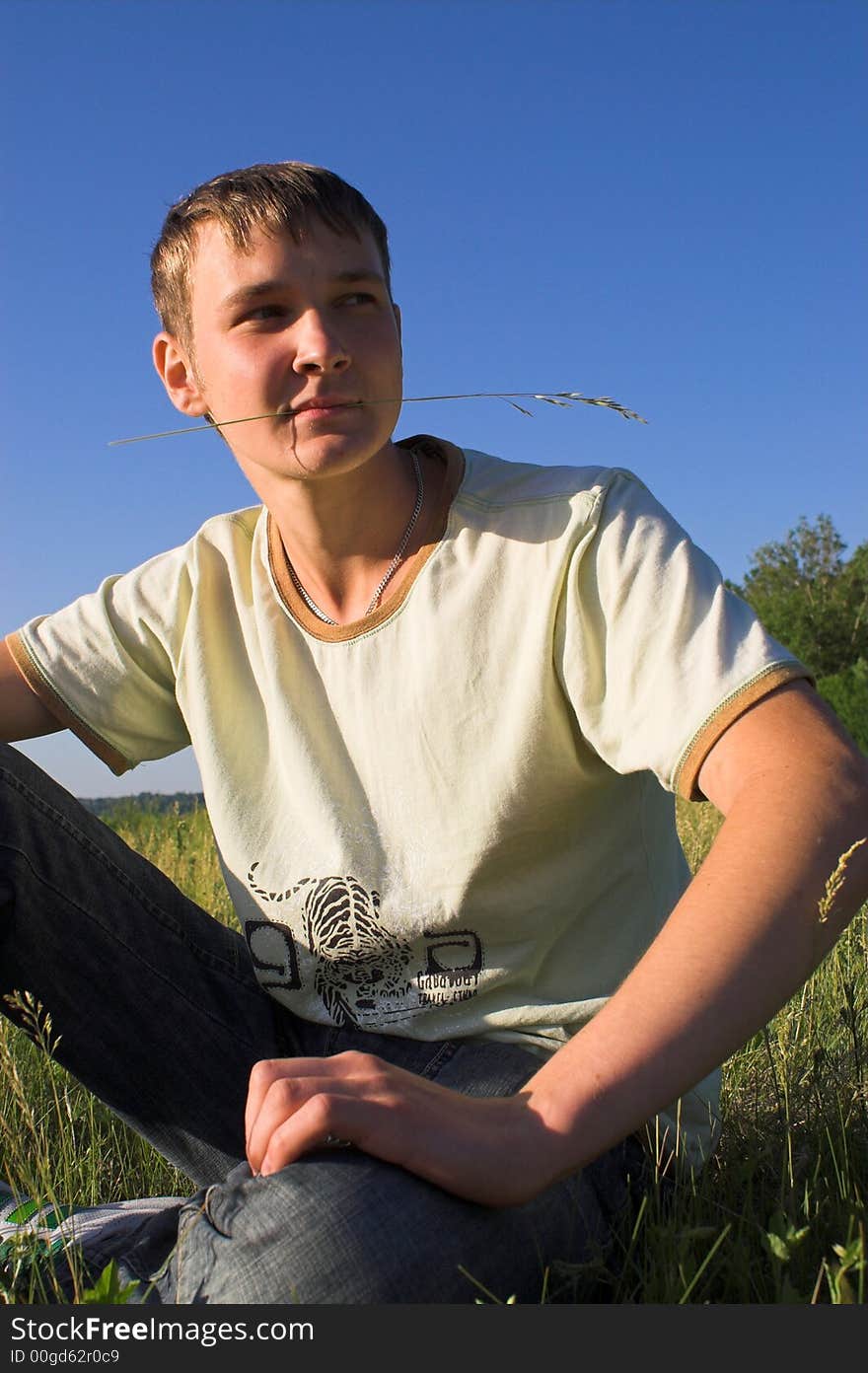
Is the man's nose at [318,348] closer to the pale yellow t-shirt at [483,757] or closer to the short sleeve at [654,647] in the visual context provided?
the pale yellow t-shirt at [483,757]

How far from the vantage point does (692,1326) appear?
4.81 ft

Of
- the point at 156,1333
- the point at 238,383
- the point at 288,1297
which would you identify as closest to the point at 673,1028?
the point at 288,1297

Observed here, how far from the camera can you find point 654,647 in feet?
5.83

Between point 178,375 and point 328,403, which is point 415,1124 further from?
point 178,375

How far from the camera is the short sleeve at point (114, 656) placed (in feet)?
8.36

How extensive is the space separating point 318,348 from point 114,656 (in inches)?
32.4

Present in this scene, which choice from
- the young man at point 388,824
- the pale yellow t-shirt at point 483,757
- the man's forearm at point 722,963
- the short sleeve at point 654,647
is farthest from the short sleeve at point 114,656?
the man's forearm at point 722,963

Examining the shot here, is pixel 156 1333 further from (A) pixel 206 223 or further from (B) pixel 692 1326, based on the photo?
(A) pixel 206 223

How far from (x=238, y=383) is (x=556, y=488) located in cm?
70

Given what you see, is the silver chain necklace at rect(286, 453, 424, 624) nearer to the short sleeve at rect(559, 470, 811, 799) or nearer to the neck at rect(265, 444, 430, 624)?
the neck at rect(265, 444, 430, 624)

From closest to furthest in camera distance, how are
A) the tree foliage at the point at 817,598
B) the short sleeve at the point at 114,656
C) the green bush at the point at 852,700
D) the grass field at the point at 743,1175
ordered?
1. the grass field at the point at 743,1175
2. the short sleeve at the point at 114,656
3. the green bush at the point at 852,700
4. the tree foliage at the point at 817,598

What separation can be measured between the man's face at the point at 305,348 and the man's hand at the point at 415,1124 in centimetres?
121

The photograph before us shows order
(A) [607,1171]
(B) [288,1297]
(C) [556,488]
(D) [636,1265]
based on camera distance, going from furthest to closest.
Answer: (C) [556,488], (A) [607,1171], (D) [636,1265], (B) [288,1297]

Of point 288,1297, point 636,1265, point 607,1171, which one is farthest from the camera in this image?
point 607,1171
